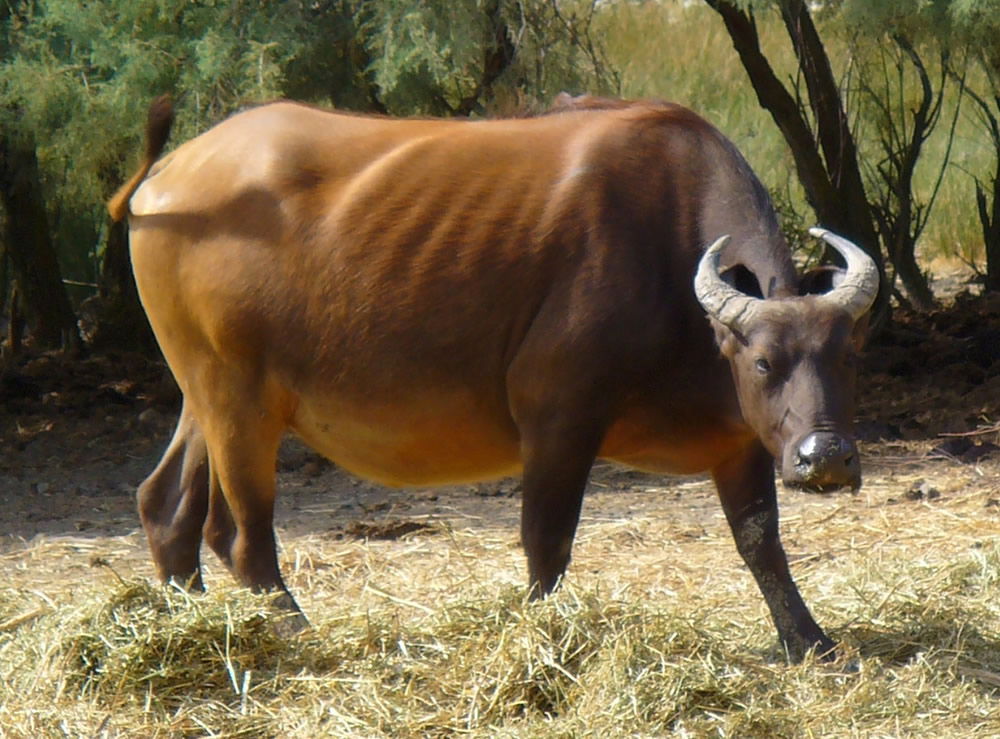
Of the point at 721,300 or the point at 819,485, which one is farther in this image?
the point at 721,300

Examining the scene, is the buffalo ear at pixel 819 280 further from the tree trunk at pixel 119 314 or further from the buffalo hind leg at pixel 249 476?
the tree trunk at pixel 119 314

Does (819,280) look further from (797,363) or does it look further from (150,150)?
(150,150)

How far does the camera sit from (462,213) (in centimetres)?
510

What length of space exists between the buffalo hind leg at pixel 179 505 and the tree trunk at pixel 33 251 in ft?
13.3

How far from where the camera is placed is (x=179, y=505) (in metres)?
5.69

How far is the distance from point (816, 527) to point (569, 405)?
9.20ft

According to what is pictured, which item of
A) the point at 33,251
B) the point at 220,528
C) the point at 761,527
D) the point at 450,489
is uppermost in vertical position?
the point at 761,527

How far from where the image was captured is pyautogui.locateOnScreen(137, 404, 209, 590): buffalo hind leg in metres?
5.65

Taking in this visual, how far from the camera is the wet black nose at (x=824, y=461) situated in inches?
175

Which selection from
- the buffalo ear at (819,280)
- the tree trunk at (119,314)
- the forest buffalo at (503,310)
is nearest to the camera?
the forest buffalo at (503,310)

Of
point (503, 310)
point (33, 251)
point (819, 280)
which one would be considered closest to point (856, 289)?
point (819, 280)

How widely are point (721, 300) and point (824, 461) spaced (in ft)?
1.88

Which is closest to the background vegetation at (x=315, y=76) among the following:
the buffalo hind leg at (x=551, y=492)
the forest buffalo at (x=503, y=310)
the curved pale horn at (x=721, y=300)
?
the forest buffalo at (x=503, y=310)

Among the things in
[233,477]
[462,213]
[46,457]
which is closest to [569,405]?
[462,213]
